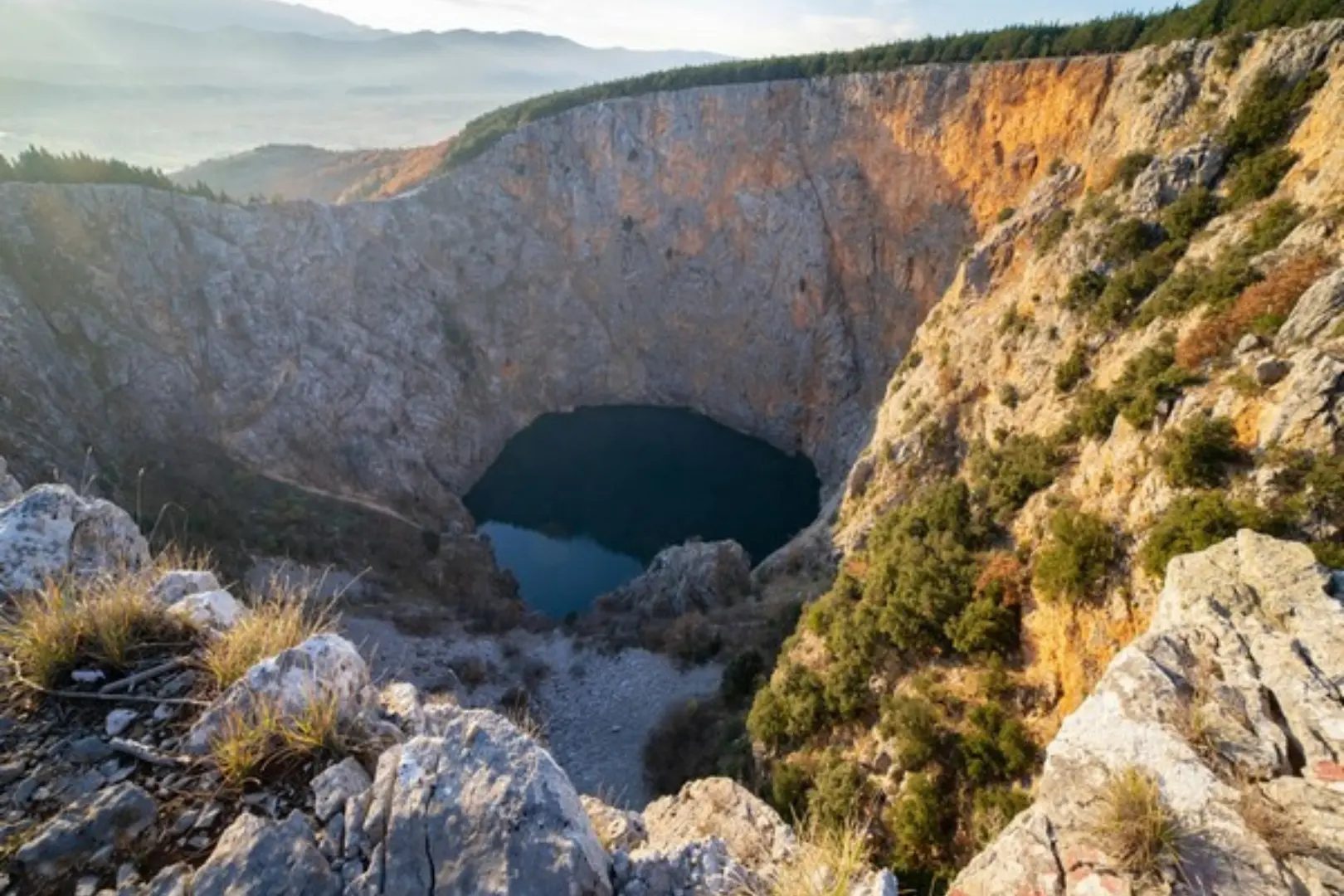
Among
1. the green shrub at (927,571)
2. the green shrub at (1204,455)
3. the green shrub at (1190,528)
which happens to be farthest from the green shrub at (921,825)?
the green shrub at (1204,455)

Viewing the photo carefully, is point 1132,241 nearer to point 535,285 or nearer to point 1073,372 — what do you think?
point 1073,372

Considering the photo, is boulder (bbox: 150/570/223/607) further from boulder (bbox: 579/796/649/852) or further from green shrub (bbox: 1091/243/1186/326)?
green shrub (bbox: 1091/243/1186/326)

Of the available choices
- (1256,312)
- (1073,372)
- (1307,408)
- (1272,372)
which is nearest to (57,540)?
(1307,408)

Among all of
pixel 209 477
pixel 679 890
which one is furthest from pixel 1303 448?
pixel 209 477

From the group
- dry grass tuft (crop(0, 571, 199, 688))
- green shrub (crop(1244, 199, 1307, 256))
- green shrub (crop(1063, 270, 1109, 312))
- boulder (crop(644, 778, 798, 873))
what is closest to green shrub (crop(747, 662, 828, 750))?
boulder (crop(644, 778, 798, 873))

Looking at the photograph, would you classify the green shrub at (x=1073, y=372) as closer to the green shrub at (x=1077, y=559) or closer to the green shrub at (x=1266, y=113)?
the green shrub at (x=1077, y=559)

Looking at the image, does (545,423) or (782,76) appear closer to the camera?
(782,76)

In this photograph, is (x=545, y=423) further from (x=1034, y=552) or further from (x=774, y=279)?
(x=1034, y=552)
